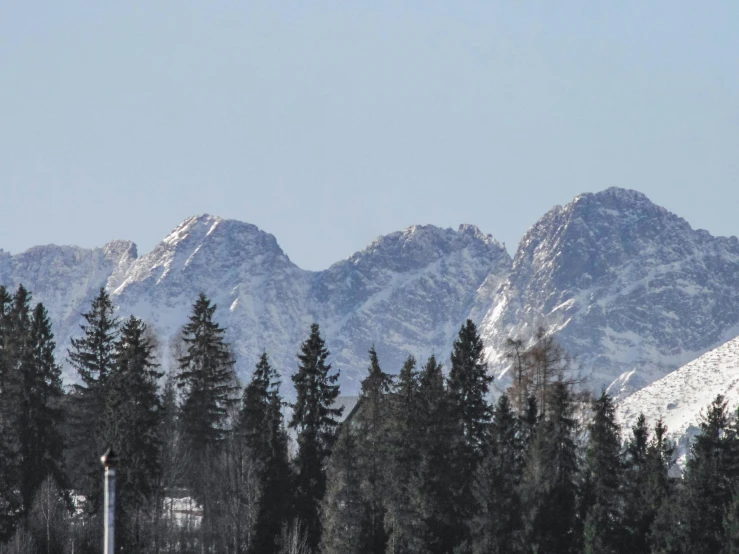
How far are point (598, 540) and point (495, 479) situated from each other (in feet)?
21.4

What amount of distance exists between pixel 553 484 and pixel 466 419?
24.4ft

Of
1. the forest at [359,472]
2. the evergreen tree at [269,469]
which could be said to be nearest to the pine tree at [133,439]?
the forest at [359,472]

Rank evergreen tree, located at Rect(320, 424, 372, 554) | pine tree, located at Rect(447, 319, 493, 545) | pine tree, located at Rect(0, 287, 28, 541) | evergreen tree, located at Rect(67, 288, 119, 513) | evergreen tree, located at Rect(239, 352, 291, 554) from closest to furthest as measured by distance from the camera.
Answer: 1. evergreen tree, located at Rect(320, 424, 372, 554)
2. pine tree, located at Rect(447, 319, 493, 545)
3. pine tree, located at Rect(0, 287, 28, 541)
4. evergreen tree, located at Rect(239, 352, 291, 554)
5. evergreen tree, located at Rect(67, 288, 119, 513)

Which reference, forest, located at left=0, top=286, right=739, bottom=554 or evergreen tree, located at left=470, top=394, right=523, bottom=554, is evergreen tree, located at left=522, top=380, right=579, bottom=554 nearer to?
forest, located at left=0, top=286, right=739, bottom=554

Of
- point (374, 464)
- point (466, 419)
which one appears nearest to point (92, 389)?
point (374, 464)

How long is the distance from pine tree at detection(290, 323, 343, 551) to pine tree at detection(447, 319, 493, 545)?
7.56m

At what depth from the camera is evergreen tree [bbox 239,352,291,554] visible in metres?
95.2

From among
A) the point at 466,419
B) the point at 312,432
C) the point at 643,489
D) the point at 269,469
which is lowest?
the point at 643,489

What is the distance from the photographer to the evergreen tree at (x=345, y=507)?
9119 centimetres

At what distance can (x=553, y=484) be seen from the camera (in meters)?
94.5

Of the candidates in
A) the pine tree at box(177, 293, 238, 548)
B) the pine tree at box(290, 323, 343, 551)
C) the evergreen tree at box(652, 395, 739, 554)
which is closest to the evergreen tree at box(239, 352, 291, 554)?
the pine tree at box(290, 323, 343, 551)

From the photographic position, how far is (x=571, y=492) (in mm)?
95062

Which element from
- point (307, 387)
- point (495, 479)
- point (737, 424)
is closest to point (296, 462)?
point (307, 387)

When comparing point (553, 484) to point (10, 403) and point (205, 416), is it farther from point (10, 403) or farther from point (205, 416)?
point (10, 403)
